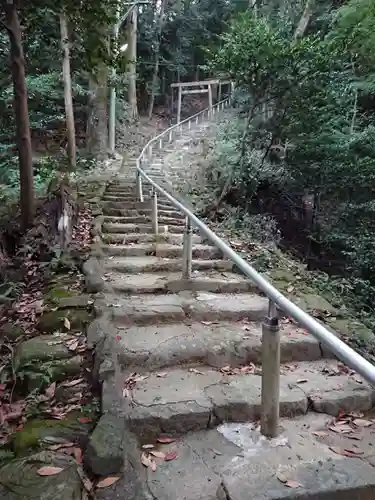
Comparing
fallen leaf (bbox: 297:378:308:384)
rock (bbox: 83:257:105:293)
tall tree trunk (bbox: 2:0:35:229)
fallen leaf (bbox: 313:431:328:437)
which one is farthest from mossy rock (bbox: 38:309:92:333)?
tall tree trunk (bbox: 2:0:35:229)

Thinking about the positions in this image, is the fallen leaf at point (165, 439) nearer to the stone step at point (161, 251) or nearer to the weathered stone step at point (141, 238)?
the stone step at point (161, 251)

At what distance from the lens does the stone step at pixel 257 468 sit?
1793 mm

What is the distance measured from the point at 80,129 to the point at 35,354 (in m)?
15.5

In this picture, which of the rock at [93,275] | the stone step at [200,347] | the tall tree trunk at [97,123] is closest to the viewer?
the stone step at [200,347]

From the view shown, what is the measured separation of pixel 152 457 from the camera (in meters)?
2.04

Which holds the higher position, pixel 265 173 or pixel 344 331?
pixel 265 173

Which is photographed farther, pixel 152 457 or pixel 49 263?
pixel 49 263

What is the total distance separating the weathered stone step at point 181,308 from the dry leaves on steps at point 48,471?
152 centimetres

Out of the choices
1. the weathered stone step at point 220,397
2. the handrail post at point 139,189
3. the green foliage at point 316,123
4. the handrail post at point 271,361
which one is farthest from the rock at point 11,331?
the green foliage at point 316,123

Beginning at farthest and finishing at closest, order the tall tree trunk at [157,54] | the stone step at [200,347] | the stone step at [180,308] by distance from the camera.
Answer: the tall tree trunk at [157,54] < the stone step at [180,308] < the stone step at [200,347]

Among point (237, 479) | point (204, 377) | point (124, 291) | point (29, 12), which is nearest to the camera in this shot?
point (237, 479)

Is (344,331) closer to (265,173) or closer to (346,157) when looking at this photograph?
(346,157)

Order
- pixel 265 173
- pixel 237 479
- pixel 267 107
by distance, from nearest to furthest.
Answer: pixel 237 479 → pixel 267 107 → pixel 265 173

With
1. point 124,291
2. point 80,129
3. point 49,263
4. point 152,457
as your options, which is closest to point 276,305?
point 152,457
